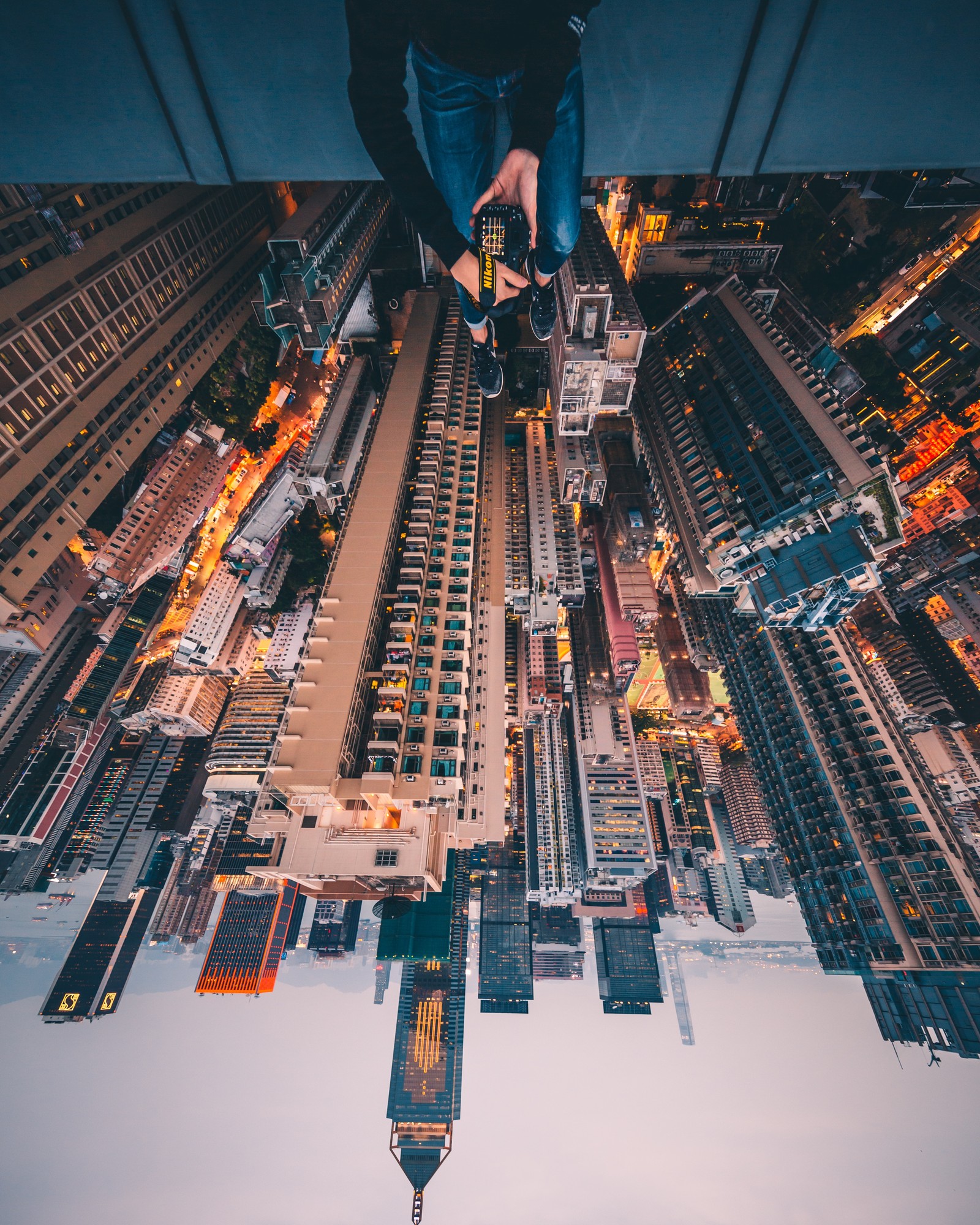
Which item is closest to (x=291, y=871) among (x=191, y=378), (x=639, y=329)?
(x=191, y=378)

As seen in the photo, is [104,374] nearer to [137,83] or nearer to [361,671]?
[361,671]

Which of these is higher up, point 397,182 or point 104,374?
point 104,374

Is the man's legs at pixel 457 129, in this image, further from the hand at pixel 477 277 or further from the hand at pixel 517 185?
the hand at pixel 517 185

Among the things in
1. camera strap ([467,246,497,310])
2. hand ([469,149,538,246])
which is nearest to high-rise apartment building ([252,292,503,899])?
camera strap ([467,246,497,310])

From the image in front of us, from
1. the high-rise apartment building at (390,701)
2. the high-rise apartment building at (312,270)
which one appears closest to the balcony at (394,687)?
the high-rise apartment building at (390,701)

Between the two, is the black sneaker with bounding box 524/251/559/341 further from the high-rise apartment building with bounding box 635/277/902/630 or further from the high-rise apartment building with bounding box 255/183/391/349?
the high-rise apartment building with bounding box 635/277/902/630
